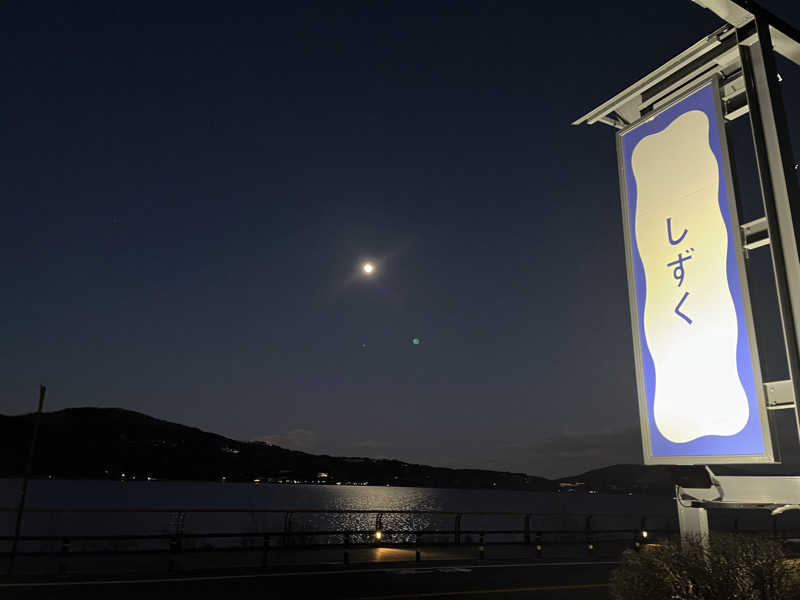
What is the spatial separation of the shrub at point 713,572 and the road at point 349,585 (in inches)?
326

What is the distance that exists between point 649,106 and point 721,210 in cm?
191

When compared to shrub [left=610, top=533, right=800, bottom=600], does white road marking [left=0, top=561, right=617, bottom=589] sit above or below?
below

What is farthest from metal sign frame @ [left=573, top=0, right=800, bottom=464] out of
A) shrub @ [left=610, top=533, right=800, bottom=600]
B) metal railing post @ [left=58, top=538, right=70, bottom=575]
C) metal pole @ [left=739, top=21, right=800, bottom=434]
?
metal railing post @ [left=58, top=538, right=70, bottom=575]

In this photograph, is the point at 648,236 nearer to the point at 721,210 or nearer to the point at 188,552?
the point at 721,210

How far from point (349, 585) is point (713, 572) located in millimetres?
10831

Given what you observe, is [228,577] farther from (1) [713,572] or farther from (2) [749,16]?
(2) [749,16]

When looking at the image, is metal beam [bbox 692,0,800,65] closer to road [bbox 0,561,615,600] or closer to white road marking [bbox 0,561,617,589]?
road [bbox 0,561,615,600]

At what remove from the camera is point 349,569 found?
54.6ft

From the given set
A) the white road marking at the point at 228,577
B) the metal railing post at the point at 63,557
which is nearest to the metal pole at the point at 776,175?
the white road marking at the point at 228,577

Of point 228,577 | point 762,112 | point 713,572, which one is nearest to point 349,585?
point 228,577

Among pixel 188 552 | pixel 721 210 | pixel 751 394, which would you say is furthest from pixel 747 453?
pixel 188 552

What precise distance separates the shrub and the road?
8.29 meters

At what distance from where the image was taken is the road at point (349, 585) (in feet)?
40.3

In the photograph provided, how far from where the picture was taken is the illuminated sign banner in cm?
529
